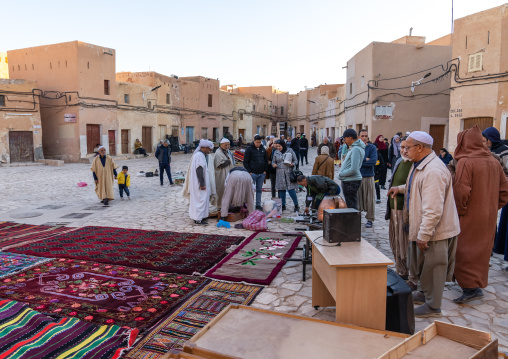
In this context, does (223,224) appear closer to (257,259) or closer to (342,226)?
(257,259)

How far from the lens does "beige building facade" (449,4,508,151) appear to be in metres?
13.0

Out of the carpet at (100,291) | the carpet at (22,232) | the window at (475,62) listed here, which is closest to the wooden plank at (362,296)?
the carpet at (100,291)

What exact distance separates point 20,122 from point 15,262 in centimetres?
1811

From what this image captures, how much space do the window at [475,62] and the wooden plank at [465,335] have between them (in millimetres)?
14072

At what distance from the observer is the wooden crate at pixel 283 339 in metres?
2.33

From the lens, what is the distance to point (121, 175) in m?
9.96

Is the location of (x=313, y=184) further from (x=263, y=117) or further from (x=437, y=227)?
(x=263, y=117)

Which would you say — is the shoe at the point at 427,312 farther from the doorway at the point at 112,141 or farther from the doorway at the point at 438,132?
the doorway at the point at 112,141

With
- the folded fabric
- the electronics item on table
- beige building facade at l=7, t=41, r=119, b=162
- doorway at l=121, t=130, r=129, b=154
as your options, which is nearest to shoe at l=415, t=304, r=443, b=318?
the electronics item on table

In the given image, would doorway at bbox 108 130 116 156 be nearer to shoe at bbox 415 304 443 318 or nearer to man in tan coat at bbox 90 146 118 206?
man in tan coat at bbox 90 146 118 206

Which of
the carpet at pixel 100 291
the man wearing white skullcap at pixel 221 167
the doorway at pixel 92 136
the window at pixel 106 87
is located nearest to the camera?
the carpet at pixel 100 291

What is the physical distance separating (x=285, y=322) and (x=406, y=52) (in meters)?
18.7

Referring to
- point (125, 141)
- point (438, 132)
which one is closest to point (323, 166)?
point (438, 132)

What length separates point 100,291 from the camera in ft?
13.5
